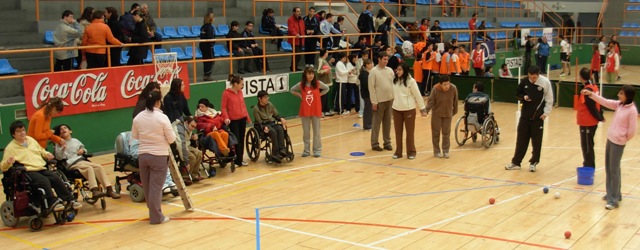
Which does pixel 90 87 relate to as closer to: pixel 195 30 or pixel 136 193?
pixel 136 193

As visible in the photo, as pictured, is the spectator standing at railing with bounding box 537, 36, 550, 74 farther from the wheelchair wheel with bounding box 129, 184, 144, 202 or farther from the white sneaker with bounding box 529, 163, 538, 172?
the wheelchair wheel with bounding box 129, 184, 144, 202

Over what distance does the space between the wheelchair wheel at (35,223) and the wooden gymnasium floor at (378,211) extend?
0.08 metres

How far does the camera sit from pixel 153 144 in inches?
347

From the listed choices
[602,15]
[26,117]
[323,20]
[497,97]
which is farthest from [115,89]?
[602,15]

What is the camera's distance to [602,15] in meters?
36.7

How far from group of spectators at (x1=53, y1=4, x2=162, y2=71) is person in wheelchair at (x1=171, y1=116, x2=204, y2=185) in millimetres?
3721

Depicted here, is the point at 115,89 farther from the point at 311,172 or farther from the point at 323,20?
the point at 323,20

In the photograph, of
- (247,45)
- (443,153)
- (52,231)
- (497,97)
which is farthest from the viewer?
(497,97)

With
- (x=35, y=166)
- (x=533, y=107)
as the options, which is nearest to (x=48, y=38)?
(x=35, y=166)

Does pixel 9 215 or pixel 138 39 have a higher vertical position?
pixel 138 39

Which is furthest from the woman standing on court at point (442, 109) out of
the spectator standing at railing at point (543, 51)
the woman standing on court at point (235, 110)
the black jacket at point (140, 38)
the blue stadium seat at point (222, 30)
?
the spectator standing at railing at point (543, 51)

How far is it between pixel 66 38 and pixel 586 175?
9735 millimetres

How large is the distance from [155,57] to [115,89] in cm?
126

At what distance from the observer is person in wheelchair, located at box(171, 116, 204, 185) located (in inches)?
431
